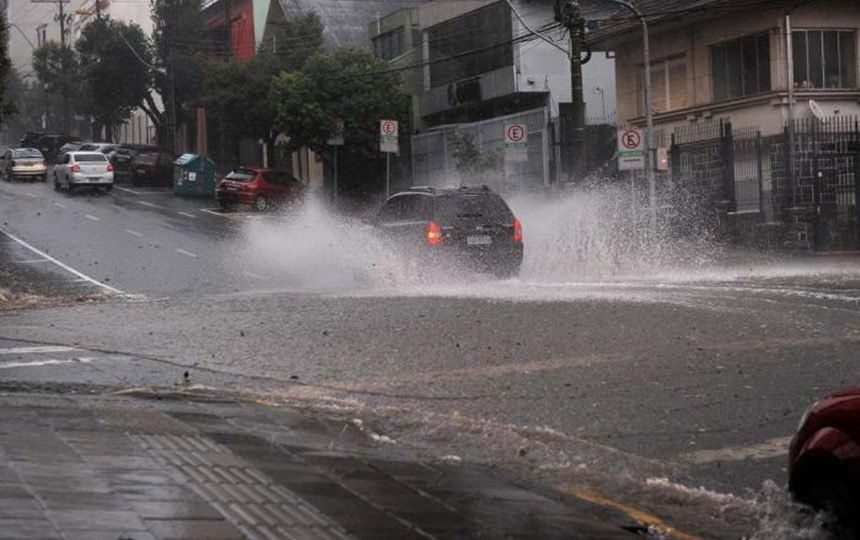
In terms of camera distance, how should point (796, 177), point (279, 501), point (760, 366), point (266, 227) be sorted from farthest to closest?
point (266, 227), point (796, 177), point (760, 366), point (279, 501)

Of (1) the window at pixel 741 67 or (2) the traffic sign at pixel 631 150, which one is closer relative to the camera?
(2) the traffic sign at pixel 631 150

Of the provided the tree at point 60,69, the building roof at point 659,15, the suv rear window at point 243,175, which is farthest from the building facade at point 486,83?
the tree at point 60,69

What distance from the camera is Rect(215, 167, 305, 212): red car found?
4122 cm

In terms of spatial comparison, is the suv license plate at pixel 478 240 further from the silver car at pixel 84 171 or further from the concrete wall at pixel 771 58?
the silver car at pixel 84 171

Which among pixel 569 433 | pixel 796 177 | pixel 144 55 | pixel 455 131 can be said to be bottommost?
pixel 569 433

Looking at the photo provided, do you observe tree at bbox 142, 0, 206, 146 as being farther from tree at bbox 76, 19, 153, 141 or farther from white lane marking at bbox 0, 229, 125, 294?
white lane marking at bbox 0, 229, 125, 294

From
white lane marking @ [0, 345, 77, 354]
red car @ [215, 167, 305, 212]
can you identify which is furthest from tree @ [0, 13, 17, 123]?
red car @ [215, 167, 305, 212]

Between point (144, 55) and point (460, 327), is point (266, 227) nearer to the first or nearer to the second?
point (460, 327)

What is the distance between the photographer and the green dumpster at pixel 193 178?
48.0 m

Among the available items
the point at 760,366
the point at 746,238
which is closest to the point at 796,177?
the point at 746,238

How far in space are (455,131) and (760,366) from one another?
32.6 m

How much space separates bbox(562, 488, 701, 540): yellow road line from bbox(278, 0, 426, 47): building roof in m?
51.0

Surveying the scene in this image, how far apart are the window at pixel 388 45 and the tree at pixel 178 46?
1416 centimetres

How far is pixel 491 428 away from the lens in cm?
855
